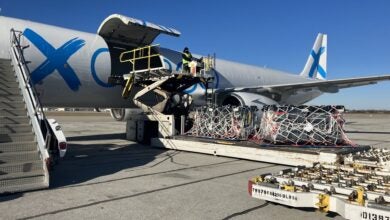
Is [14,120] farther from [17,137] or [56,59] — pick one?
[56,59]

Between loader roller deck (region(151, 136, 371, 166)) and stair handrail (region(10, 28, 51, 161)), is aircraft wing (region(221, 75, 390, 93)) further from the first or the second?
stair handrail (region(10, 28, 51, 161))

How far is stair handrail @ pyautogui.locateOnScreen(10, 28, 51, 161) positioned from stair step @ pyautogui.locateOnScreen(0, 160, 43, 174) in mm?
184

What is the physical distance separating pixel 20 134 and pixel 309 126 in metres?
6.55

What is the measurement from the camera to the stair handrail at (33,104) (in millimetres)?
6348

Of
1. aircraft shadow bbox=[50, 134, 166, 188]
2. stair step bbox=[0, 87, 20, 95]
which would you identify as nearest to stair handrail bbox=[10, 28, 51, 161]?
stair step bbox=[0, 87, 20, 95]

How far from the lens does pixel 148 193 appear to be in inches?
220

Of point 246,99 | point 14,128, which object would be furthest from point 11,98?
point 246,99

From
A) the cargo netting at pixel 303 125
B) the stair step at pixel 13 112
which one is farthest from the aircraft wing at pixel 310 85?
the stair step at pixel 13 112

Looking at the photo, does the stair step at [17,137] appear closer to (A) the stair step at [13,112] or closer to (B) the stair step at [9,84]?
(A) the stair step at [13,112]

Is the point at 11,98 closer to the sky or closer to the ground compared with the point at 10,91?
closer to the ground

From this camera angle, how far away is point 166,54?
15.5 m

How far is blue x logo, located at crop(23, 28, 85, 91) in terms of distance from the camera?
35.2 feet

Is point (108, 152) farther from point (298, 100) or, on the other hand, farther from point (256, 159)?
point (298, 100)

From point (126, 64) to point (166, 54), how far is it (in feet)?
7.02
